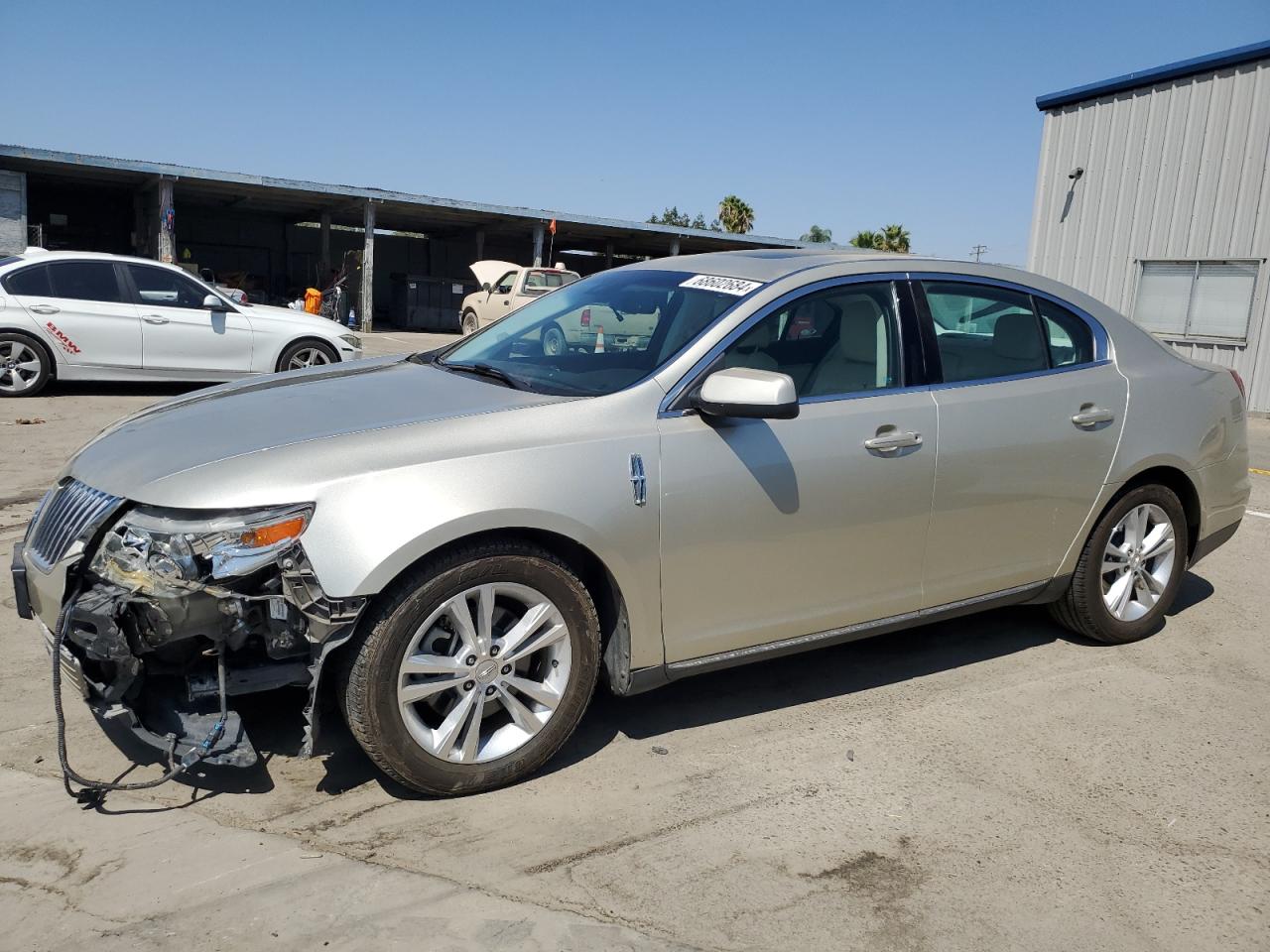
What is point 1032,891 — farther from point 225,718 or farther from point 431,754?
point 225,718

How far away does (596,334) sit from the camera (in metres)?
3.90

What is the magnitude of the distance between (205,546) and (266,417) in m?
0.63

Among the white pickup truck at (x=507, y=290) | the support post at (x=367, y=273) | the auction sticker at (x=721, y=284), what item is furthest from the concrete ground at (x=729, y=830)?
the support post at (x=367, y=273)

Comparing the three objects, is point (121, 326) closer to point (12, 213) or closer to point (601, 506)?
point (601, 506)

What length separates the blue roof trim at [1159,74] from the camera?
45.1ft

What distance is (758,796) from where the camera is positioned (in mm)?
3199

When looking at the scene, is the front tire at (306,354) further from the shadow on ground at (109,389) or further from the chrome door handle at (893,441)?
the chrome door handle at (893,441)

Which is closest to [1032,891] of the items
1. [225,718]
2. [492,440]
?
[492,440]

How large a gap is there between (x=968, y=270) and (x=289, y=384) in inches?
108

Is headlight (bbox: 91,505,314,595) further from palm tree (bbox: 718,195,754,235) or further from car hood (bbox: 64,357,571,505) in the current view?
palm tree (bbox: 718,195,754,235)

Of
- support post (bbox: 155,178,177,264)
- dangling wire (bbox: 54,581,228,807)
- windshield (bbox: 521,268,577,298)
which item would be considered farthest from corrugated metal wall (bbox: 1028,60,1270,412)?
support post (bbox: 155,178,177,264)

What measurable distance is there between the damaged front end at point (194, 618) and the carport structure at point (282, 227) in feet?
71.6

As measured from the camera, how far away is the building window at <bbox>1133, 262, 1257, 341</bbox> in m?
14.7

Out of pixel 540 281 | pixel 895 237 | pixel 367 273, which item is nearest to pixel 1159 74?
pixel 540 281
